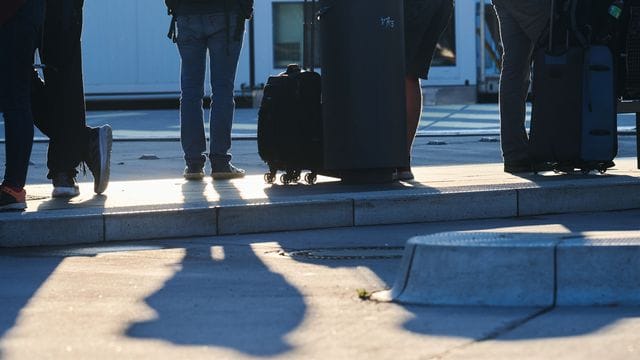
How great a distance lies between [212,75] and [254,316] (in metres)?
4.74

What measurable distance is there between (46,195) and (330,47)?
1.76 meters

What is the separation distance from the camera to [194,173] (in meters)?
9.41

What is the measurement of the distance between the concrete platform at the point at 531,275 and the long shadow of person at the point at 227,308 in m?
0.46

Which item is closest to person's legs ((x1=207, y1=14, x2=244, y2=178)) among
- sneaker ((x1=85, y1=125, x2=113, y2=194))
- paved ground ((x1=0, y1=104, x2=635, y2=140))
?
sneaker ((x1=85, y1=125, x2=113, y2=194))

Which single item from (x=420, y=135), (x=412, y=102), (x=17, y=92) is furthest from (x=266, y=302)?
(x=420, y=135)

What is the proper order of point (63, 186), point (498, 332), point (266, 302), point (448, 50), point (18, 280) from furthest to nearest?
point (448, 50) → point (63, 186) → point (18, 280) → point (266, 302) → point (498, 332)

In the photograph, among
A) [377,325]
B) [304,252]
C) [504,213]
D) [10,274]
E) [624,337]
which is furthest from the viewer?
[504,213]

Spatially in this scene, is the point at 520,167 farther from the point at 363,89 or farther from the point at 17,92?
the point at 17,92

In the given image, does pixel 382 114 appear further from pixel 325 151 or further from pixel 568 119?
pixel 568 119

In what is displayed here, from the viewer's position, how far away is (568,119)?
341 inches

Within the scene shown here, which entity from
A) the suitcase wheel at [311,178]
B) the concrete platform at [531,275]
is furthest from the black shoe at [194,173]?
the concrete platform at [531,275]

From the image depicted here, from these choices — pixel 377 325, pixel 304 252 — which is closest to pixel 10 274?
pixel 304 252

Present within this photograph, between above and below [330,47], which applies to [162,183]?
below

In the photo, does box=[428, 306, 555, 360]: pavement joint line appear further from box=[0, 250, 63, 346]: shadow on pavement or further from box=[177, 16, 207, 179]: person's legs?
box=[177, 16, 207, 179]: person's legs
